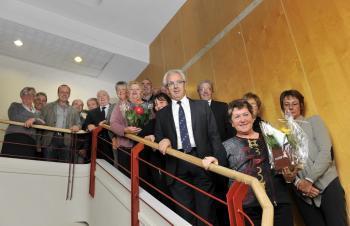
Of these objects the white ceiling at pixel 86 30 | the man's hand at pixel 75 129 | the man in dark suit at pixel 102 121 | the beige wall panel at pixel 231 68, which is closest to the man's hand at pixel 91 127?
the man in dark suit at pixel 102 121

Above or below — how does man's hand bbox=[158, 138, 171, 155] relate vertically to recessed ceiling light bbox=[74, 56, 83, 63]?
below

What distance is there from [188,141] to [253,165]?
531 millimetres

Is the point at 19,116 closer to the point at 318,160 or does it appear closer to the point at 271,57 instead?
the point at 271,57

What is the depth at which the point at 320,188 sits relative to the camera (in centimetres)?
242

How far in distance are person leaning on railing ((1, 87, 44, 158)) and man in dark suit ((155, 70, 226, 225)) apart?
7.15 ft

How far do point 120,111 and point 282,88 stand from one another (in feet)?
6.43

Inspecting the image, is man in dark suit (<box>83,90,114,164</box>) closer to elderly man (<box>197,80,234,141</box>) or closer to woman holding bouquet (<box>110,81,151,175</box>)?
woman holding bouquet (<box>110,81,151,175</box>)

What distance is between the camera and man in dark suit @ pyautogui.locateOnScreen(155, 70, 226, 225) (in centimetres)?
215

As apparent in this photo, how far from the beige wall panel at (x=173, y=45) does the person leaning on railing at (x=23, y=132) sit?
9.57 feet

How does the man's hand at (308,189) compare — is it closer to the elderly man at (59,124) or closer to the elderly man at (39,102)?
the elderly man at (59,124)

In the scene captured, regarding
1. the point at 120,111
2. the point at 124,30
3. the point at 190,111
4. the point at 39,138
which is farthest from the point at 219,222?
the point at 124,30

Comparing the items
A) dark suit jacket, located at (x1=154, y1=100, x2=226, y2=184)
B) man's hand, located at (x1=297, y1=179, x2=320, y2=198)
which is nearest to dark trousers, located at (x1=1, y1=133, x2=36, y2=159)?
dark suit jacket, located at (x1=154, y1=100, x2=226, y2=184)

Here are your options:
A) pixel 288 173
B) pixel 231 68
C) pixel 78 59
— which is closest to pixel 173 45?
pixel 231 68

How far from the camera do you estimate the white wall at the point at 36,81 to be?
637 cm
